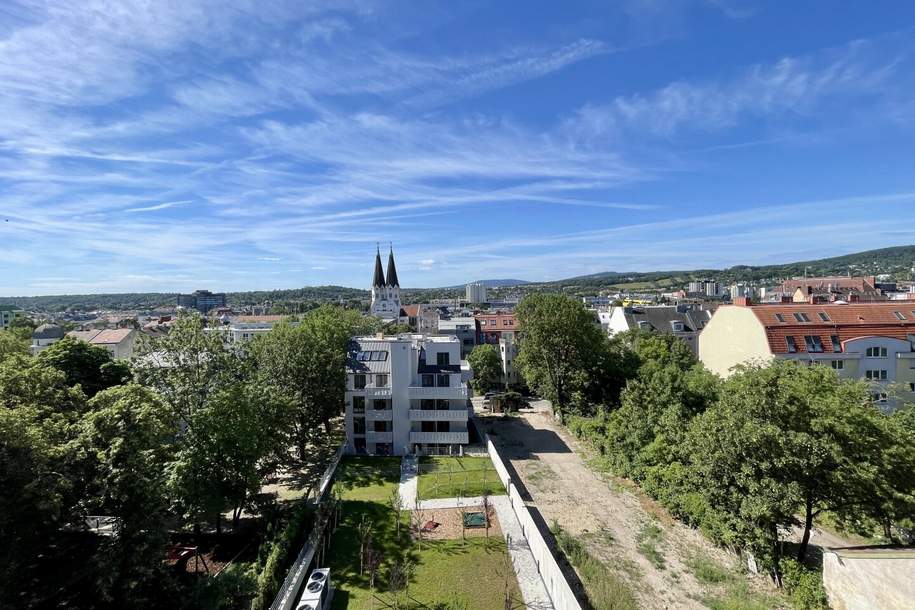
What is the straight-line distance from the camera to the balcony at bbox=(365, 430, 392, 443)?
1326 inches

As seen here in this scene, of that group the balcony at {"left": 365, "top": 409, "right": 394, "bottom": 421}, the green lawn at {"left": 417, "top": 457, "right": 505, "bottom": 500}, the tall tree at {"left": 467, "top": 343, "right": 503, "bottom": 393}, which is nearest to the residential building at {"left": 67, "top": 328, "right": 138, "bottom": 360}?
the balcony at {"left": 365, "top": 409, "right": 394, "bottom": 421}

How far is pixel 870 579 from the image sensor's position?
1437cm

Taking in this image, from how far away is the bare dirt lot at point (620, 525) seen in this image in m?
17.9

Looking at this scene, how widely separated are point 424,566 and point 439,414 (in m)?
14.8

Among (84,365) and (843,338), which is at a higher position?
(843,338)

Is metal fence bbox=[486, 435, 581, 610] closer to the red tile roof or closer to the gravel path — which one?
the gravel path

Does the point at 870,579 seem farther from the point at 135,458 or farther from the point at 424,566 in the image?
the point at 135,458

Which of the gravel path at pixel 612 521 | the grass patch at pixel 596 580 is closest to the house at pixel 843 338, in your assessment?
the gravel path at pixel 612 521

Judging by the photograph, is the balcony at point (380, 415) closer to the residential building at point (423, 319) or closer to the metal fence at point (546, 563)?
the metal fence at point (546, 563)

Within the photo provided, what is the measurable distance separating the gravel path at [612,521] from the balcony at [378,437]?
28.0 feet

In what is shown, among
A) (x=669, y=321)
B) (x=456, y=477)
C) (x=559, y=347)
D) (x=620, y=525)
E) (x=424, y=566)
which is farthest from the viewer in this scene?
(x=669, y=321)

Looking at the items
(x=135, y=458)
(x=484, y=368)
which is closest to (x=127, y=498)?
(x=135, y=458)

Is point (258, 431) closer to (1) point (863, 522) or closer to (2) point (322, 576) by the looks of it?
(2) point (322, 576)

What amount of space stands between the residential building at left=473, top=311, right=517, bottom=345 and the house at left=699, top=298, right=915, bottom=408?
43.9 meters
